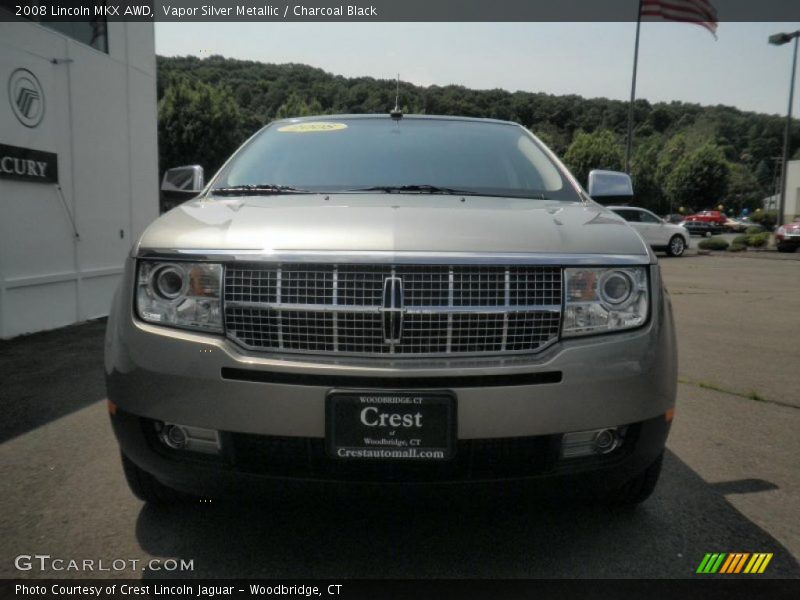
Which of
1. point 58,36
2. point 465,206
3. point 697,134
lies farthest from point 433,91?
point 697,134

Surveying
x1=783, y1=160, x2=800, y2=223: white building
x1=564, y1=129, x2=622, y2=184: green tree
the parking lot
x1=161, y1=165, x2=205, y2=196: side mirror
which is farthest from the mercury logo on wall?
x1=564, y1=129, x2=622, y2=184: green tree

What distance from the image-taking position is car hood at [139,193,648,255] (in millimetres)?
2088

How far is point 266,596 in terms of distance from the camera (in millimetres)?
2094

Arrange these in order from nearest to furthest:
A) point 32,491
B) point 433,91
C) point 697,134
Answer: point 32,491 < point 433,91 < point 697,134

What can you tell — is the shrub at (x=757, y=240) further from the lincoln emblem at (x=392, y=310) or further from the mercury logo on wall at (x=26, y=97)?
the lincoln emblem at (x=392, y=310)

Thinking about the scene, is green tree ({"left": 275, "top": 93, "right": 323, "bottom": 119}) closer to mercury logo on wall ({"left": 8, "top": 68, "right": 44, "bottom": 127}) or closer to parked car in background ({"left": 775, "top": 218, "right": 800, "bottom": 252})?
parked car in background ({"left": 775, "top": 218, "right": 800, "bottom": 252})

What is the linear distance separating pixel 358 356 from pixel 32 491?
1.76m

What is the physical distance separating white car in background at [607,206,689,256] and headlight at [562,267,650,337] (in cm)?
1978

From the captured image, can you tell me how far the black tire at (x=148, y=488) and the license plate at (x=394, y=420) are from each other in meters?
0.88

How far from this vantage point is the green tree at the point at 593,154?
5932 centimetres

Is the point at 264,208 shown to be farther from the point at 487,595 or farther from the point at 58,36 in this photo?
the point at 58,36

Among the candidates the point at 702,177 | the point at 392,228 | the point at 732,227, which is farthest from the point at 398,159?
the point at 702,177

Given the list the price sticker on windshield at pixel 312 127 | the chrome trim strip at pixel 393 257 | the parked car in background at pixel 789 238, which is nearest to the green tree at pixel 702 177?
the parked car in background at pixel 789 238

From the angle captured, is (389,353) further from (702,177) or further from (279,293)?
(702,177)
